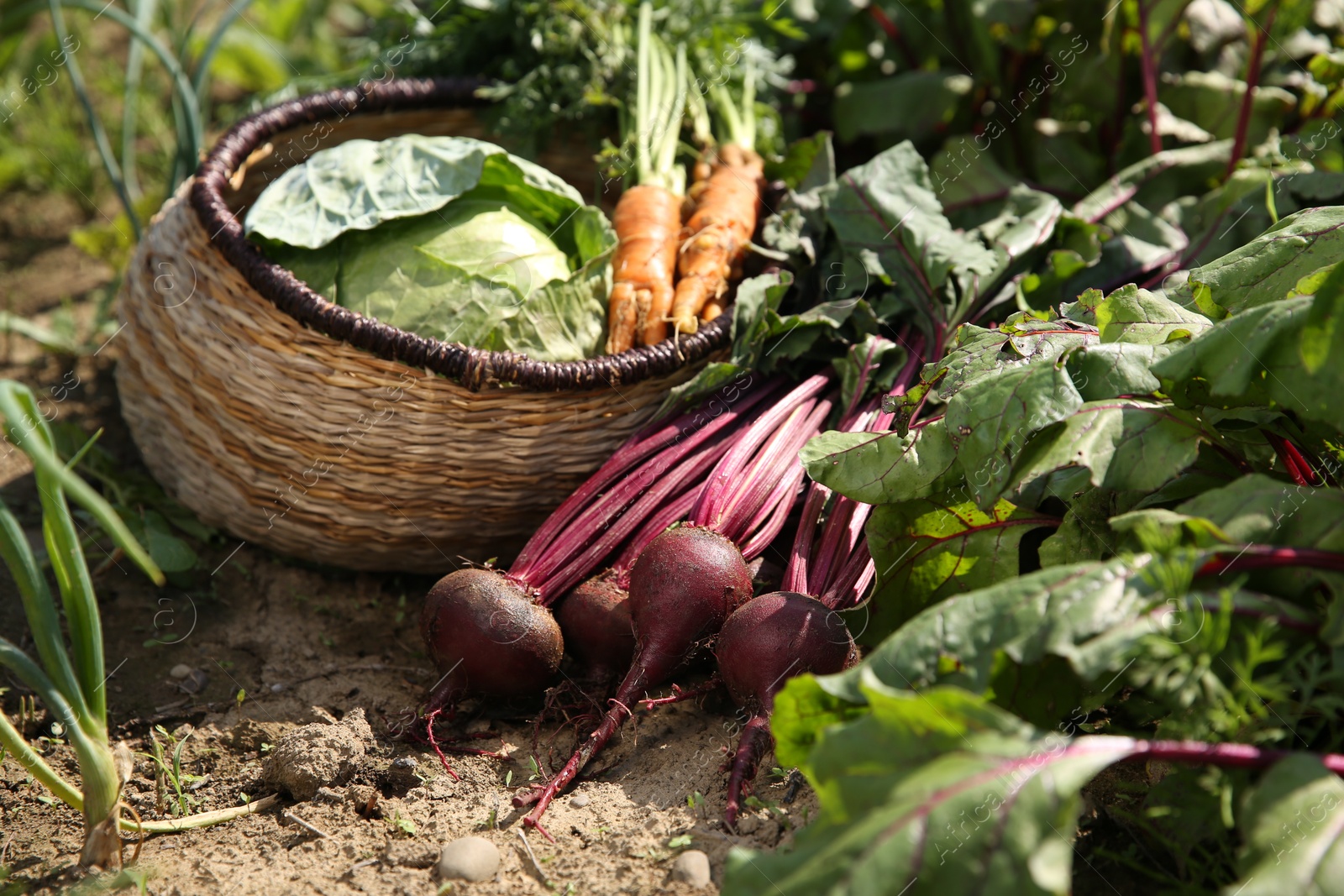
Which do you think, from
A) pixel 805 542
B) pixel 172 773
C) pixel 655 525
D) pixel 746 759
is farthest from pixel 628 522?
pixel 172 773

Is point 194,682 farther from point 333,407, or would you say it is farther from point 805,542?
point 805,542

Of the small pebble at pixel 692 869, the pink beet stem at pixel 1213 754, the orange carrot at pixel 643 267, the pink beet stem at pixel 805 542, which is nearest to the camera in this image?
the pink beet stem at pixel 1213 754

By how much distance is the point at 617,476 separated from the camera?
222 centimetres

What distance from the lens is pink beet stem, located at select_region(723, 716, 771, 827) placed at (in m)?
1.67

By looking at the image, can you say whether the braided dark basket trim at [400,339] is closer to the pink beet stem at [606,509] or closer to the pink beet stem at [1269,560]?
the pink beet stem at [606,509]

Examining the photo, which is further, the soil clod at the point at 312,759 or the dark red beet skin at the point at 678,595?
the dark red beet skin at the point at 678,595

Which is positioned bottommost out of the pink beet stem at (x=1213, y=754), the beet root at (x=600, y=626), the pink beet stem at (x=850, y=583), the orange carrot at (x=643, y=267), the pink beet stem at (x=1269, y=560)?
the beet root at (x=600, y=626)

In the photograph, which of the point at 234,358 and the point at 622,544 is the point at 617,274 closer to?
the point at 622,544

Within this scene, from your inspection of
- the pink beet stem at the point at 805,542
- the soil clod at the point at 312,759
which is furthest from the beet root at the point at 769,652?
the soil clod at the point at 312,759

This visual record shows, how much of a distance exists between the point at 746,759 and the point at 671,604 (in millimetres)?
334

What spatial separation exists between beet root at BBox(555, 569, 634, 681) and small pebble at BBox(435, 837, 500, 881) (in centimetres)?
51

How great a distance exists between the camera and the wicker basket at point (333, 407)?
211cm

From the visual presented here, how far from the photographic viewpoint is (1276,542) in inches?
58.2

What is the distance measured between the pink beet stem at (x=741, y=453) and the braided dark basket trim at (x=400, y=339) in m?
0.23
